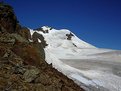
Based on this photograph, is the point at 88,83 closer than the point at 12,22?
No

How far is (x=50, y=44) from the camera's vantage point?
78188 millimetres

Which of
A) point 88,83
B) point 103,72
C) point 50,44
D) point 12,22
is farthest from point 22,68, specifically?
point 50,44

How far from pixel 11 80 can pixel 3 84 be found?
1.41ft

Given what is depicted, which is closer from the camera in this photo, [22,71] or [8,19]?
[22,71]

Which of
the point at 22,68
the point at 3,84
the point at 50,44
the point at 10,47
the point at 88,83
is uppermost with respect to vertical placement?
the point at 50,44

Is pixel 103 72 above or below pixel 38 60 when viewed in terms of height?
above

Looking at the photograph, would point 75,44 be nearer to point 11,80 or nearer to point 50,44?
point 50,44

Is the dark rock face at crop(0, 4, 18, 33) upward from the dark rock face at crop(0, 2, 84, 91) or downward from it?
upward

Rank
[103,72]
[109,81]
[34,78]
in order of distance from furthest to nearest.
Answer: [103,72]
[109,81]
[34,78]

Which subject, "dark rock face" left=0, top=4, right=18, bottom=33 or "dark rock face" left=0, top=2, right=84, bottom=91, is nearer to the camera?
"dark rock face" left=0, top=2, right=84, bottom=91

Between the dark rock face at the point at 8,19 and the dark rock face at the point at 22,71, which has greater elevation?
the dark rock face at the point at 8,19

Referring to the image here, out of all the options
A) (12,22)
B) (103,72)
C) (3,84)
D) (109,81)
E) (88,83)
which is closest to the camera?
(3,84)

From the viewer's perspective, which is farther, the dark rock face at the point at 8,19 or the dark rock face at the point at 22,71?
the dark rock face at the point at 8,19

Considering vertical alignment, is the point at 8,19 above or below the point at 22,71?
above
